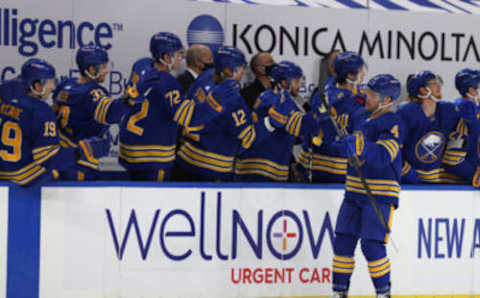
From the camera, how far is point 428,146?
7.05 metres

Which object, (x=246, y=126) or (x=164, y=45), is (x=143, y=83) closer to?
(x=164, y=45)

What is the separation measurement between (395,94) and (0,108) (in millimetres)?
2791

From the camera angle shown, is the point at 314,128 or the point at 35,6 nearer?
the point at 314,128

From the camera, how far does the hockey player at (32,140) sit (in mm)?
5855

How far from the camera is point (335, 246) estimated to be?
6.12 m

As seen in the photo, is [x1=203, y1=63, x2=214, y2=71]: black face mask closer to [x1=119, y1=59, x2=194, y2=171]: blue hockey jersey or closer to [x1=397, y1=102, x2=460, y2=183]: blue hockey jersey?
[x1=119, y1=59, x2=194, y2=171]: blue hockey jersey

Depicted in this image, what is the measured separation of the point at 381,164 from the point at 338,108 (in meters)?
0.99

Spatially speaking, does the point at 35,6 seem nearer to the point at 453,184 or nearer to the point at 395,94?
the point at 395,94

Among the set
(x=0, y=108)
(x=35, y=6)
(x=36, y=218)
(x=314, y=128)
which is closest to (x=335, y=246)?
(x=314, y=128)

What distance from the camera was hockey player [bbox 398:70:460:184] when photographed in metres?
7.02

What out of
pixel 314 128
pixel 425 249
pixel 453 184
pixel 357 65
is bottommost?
pixel 425 249

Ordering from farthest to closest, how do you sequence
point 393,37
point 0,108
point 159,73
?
point 393,37, point 159,73, point 0,108

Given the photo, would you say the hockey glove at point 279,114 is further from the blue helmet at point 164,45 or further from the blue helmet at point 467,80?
the blue helmet at point 467,80

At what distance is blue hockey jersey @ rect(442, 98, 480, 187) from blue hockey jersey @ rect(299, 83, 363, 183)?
37.0 inches
